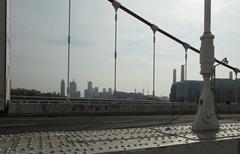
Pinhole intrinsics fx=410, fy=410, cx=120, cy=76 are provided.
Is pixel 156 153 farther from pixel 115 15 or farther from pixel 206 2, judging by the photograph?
pixel 115 15

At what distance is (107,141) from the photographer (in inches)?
195

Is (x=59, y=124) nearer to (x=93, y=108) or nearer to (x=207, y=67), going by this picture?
(x=93, y=108)

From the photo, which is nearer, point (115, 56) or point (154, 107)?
point (154, 107)

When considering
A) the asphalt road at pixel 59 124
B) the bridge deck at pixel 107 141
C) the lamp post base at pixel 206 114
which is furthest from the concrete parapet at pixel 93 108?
the bridge deck at pixel 107 141

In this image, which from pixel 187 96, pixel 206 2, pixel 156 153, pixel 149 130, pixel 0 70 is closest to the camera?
pixel 156 153

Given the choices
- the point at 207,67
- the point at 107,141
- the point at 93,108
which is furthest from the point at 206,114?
the point at 93,108

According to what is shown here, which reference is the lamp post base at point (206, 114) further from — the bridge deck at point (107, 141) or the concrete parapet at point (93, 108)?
the concrete parapet at point (93, 108)

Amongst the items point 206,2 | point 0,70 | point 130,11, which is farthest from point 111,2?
point 206,2

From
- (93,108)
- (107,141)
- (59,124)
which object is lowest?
(59,124)

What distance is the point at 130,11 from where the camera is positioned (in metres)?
43.3

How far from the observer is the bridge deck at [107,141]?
14.1 feet

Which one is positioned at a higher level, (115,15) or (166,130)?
(115,15)

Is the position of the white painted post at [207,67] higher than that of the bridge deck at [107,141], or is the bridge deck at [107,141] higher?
the white painted post at [207,67]

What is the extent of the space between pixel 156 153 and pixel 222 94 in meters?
58.3
